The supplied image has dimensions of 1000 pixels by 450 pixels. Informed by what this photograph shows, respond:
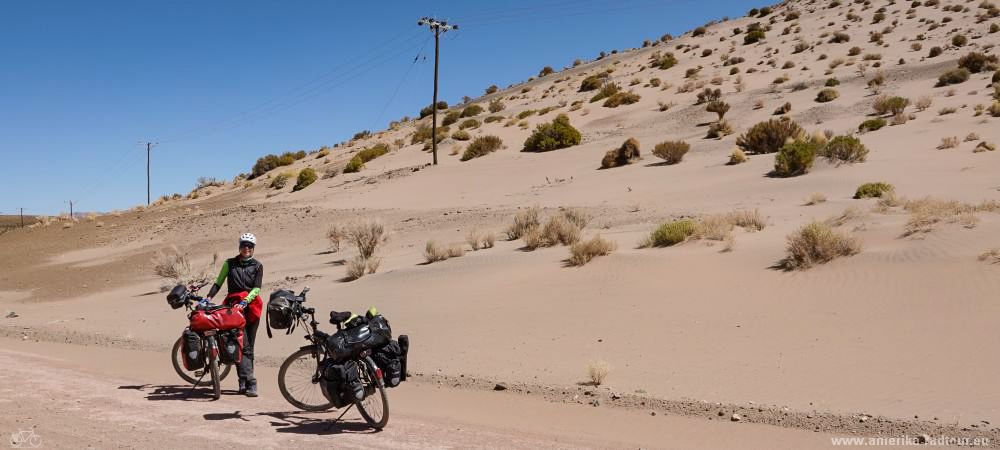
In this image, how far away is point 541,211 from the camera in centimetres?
2400

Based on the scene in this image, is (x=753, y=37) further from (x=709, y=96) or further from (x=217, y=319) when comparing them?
(x=217, y=319)

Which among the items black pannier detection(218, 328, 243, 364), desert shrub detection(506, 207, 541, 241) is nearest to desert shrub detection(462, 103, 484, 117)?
desert shrub detection(506, 207, 541, 241)

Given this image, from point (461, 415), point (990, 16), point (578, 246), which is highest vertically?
point (990, 16)

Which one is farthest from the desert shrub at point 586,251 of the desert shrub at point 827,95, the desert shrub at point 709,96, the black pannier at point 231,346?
the desert shrub at point 709,96

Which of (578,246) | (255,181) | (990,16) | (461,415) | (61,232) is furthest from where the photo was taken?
(255,181)

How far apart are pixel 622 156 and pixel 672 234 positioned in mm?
16189

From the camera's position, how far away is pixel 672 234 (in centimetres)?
1538

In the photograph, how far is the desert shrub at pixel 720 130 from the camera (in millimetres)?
32344

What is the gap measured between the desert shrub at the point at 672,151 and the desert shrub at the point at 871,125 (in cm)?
654

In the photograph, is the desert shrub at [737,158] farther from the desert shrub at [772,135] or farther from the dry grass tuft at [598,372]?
the dry grass tuft at [598,372]

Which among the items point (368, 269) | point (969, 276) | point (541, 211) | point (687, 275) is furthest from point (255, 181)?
point (969, 276)

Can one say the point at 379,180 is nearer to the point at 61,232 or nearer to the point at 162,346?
the point at 61,232

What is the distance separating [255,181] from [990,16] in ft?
162

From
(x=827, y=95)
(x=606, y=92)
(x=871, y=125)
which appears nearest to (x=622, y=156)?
(x=871, y=125)
